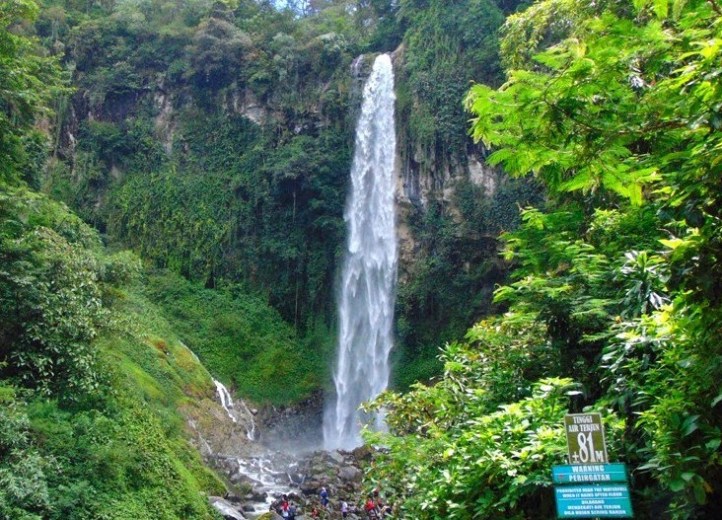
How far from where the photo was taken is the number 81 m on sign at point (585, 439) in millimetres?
2922

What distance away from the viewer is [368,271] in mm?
23703

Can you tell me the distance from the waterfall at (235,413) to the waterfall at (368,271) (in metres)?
2.89

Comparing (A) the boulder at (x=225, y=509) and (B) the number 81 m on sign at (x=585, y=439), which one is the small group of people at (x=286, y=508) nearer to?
(A) the boulder at (x=225, y=509)

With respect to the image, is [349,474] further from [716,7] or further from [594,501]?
[716,7]

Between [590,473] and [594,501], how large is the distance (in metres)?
0.12

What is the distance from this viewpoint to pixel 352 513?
41.3 ft

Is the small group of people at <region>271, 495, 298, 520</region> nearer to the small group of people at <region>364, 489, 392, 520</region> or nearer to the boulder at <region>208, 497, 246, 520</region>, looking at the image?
the boulder at <region>208, 497, 246, 520</region>

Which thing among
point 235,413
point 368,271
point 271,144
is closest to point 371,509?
point 235,413

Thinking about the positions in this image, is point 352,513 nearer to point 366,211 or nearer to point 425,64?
point 366,211

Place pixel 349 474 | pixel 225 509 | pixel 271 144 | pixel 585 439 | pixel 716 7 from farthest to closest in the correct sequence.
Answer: pixel 271 144, pixel 349 474, pixel 225 509, pixel 585 439, pixel 716 7

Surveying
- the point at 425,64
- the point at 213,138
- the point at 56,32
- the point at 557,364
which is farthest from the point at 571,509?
the point at 56,32

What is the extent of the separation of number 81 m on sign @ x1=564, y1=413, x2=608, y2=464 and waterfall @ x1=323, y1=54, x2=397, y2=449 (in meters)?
19.2

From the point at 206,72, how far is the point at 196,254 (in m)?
8.62

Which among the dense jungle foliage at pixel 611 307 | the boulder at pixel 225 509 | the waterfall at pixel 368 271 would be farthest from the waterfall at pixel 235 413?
the dense jungle foliage at pixel 611 307
